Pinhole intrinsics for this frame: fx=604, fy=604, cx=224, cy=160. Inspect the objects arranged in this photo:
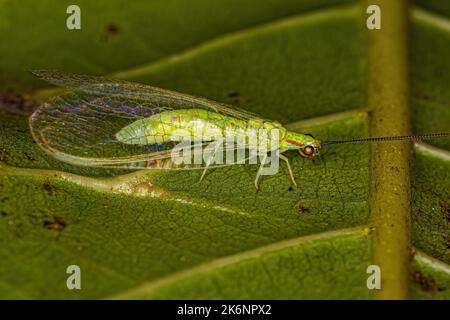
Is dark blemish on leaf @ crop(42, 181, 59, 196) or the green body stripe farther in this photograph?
the green body stripe

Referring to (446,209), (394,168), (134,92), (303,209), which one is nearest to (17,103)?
(134,92)

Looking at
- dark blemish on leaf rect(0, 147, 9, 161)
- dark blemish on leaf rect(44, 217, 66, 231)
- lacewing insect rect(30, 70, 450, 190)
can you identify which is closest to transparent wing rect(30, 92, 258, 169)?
lacewing insect rect(30, 70, 450, 190)

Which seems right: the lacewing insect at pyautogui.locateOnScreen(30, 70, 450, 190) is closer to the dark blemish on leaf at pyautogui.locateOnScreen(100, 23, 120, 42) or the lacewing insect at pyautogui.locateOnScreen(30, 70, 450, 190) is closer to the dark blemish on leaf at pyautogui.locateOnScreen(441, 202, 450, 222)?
the dark blemish on leaf at pyautogui.locateOnScreen(441, 202, 450, 222)

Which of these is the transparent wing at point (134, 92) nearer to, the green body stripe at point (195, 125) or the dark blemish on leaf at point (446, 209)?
the green body stripe at point (195, 125)

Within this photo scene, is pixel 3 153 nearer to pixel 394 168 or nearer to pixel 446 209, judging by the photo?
pixel 394 168

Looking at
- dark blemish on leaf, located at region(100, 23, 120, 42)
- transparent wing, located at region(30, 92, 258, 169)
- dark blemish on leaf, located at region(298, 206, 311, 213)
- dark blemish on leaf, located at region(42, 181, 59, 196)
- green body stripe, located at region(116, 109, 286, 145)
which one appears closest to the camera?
dark blemish on leaf, located at region(42, 181, 59, 196)

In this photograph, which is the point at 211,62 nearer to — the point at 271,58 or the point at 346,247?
the point at 271,58

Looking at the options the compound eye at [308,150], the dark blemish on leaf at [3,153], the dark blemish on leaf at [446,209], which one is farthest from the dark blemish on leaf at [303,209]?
the dark blemish on leaf at [3,153]
